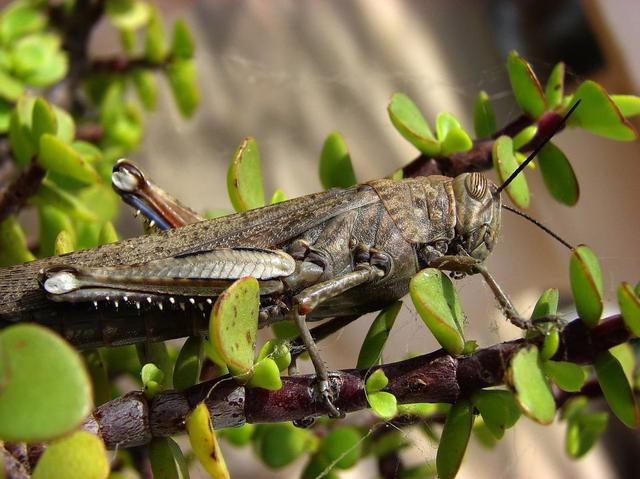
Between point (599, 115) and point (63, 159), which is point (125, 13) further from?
point (599, 115)

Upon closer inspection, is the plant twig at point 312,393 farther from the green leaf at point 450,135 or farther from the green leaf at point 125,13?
the green leaf at point 125,13

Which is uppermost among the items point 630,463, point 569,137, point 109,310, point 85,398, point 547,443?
point 569,137

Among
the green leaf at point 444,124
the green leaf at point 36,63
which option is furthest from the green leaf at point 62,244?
the green leaf at point 444,124

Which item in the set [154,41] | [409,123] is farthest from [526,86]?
[154,41]

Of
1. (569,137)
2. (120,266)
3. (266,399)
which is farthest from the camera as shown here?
(569,137)

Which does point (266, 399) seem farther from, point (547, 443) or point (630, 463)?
point (630, 463)

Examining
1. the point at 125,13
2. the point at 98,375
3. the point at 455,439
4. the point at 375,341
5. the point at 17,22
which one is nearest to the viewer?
the point at 455,439

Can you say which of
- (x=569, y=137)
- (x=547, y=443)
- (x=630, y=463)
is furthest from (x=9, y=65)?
(x=630, y=463)
